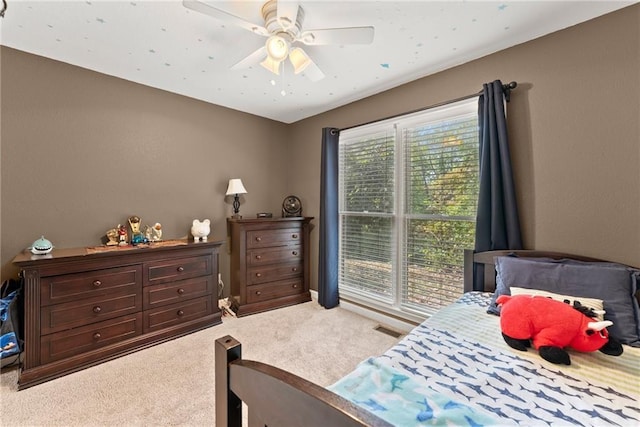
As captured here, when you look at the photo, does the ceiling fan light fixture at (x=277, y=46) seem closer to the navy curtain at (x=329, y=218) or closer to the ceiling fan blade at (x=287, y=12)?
the ceiling fan blade at (x=287, y=12)

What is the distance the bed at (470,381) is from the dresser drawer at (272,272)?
Answer: 6.90ft

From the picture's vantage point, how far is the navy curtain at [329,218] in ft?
10.7

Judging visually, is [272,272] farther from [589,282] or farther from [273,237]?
[589,282]

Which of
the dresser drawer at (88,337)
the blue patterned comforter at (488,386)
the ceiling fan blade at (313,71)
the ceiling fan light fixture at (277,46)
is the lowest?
the dresser drawer at (88,337)

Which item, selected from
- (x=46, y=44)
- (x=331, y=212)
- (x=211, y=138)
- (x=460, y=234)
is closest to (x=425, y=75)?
(x=460, y=234)

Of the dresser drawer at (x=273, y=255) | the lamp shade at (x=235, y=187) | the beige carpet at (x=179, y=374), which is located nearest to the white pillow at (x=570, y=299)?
the beige carpet at (x=179, y=374)

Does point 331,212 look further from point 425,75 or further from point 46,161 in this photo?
point 46,161

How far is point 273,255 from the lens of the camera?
333 centimetres

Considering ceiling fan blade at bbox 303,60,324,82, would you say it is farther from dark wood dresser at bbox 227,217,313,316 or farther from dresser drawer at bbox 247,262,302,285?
dresser drawer at bbox 247,262,302,285

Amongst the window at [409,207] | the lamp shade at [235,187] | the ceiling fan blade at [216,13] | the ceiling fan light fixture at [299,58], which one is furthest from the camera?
the lamp shade at [235,187]

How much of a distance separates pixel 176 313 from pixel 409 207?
2534mm

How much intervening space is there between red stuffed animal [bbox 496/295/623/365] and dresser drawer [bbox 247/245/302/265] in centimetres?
246

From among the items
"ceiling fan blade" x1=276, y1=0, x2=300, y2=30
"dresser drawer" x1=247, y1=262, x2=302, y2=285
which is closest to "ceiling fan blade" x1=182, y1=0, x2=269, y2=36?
"ceiling fan blade" x1=276, y1=0, x2=300, y2=30

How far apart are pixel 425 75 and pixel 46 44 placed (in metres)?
3.16
